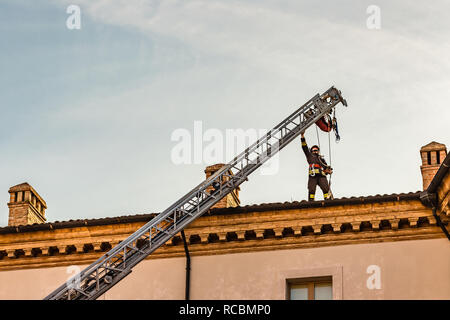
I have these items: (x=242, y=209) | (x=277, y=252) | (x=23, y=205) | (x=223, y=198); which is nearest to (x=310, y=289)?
(x=277, y=252)

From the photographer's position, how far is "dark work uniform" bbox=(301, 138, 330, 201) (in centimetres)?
2990

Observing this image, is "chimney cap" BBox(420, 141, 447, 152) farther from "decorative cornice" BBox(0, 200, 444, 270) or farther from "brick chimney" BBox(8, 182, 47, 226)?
"brick chimney" BBox(8, 182, 47, 226)

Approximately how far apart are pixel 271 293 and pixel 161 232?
2.81m

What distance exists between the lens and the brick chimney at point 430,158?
95.7ft

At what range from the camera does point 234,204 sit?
103 feet

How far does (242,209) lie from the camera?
88.0 ft

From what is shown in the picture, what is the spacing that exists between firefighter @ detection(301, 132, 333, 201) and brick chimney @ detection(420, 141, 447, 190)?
7.97ft

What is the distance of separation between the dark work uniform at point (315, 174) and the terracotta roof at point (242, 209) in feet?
10.3

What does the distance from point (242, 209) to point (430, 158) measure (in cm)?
546

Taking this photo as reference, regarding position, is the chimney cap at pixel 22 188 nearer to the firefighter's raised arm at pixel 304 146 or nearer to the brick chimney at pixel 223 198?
the brick chimney at pixel 223 198

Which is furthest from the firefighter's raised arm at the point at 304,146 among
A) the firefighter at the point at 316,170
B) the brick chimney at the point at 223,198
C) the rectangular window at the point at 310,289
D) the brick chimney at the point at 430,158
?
the rectangular window at the point at 310,289
